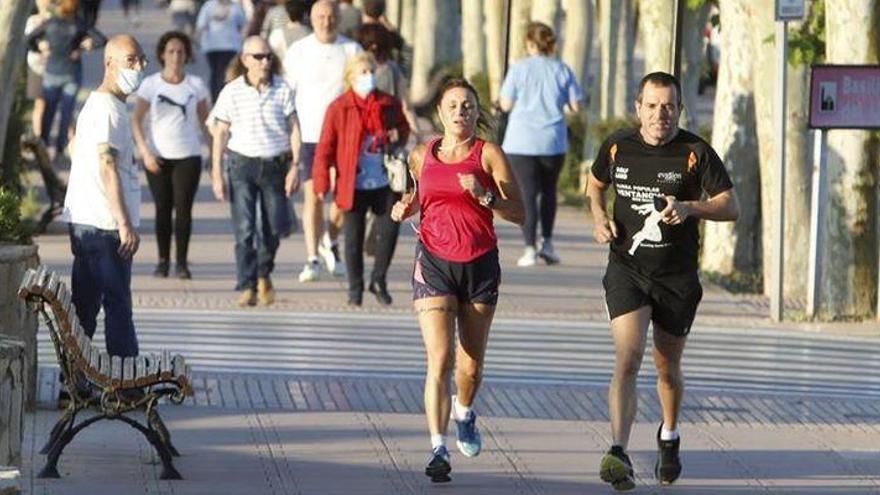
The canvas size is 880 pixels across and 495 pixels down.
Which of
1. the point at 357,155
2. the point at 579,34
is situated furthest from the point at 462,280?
the point at 579,34

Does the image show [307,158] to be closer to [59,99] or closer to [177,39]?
[177,39]

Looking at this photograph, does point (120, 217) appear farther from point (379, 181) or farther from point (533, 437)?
point (379, 181)

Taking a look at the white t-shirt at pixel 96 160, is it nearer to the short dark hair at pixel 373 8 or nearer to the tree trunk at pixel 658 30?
the short dark hair at pixel 373 8

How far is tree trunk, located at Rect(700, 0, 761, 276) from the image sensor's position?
19938 millimetres

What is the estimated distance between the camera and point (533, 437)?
1217 cm

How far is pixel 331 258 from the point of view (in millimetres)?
19062

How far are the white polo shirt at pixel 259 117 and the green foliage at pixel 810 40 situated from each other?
376 cm

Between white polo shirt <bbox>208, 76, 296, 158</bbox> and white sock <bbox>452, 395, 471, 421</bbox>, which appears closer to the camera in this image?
white sock <bbox>452, 395, 471, 421</bbox>

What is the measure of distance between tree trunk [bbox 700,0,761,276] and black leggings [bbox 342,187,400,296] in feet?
11.4

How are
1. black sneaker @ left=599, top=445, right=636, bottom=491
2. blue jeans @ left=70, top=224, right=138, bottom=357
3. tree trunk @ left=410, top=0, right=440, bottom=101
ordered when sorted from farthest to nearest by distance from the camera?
tree trunk @ left=410, top=0, right=440, bottom=101
blue jeans @ left=70, top=224, right=138, bottom=357
black sneaker @ left=599, top=445, right=636, bottom=491

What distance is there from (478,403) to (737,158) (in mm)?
7231

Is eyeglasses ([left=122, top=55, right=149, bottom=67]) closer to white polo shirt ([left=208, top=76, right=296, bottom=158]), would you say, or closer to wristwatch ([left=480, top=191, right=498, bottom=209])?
wristwatch ([left=480, top=191, right=498, bottom=209])

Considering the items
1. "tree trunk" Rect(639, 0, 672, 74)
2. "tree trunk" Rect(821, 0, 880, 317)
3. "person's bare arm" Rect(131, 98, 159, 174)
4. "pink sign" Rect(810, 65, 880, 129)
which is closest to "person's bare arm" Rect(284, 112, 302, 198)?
"person's bare arm" Rect(131, 98, 159, 174)

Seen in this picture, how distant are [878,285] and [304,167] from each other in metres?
4.24
